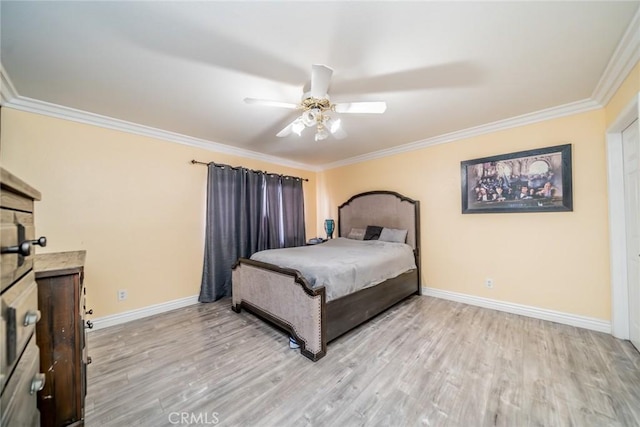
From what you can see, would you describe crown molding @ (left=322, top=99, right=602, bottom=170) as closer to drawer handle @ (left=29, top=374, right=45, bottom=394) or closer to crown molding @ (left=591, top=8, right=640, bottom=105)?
crown molding @ (left=591, top=8, right=640, bottom=105)

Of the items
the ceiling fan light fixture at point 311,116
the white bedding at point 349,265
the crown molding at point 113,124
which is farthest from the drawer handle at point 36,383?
the crown molding at point 113,124

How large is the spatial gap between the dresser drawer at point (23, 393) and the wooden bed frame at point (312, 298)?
5.11 ft

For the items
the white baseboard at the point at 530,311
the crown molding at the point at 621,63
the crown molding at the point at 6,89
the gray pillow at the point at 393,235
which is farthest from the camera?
the gray pillow at the point at 393,235

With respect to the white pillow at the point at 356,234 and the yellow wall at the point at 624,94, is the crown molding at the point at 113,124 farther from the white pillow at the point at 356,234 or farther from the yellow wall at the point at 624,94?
the yellow wall at the point at 624,94

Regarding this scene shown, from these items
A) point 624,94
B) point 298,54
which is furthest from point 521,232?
point 298,54

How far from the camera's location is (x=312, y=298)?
2102mm

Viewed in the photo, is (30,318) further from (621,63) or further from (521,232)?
(521,232)

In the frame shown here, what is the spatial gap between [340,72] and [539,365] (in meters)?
2.84

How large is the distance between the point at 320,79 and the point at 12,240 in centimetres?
174

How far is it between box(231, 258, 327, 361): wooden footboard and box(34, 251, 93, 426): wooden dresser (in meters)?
1.42

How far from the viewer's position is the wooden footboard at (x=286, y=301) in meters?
2.10

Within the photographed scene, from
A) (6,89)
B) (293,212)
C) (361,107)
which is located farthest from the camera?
(293,212)

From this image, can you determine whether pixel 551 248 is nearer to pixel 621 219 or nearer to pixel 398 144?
pixel 621 219

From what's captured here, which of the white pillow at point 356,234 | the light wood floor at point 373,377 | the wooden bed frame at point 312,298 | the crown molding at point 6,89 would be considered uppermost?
the crown molding at point 6,89
